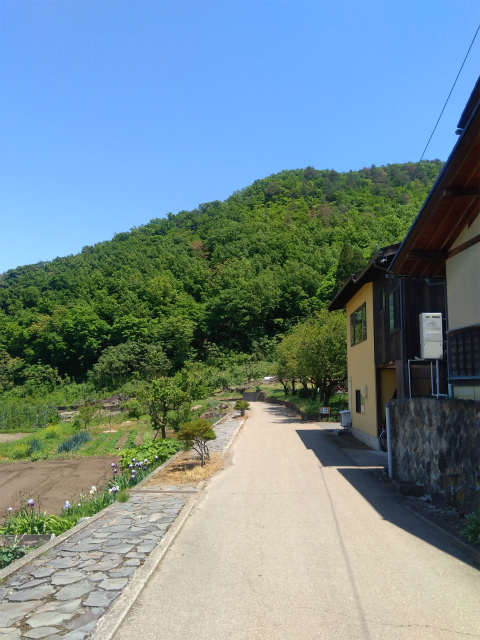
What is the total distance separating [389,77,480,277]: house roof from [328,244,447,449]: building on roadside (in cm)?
99

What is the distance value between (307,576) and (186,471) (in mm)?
6921

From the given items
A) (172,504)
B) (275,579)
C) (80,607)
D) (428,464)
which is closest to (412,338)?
(428,464)

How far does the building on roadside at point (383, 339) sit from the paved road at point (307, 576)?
3429 millimetres

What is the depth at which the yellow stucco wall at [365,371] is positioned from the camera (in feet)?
53.4

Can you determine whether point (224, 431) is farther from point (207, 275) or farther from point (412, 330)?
→ point (207, 275)

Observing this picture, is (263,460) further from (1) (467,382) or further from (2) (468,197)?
(2) (468,197)

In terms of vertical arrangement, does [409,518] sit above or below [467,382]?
below

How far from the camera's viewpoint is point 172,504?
8.71 m

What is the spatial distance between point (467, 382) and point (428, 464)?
1797 mm

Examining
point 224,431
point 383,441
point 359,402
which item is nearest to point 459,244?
point 383,441

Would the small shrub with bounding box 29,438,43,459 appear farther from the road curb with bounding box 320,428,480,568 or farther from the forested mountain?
the forested mountain

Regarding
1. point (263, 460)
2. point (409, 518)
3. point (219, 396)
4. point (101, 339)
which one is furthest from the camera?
point (101, 339)

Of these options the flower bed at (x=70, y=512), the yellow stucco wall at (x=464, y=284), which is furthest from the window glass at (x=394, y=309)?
the flower bed at (x=70, y=512)

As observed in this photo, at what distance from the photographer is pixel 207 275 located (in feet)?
262
